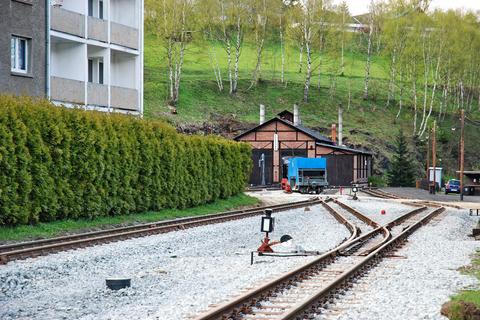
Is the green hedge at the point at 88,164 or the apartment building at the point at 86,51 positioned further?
the apartment building at the point at 86,51

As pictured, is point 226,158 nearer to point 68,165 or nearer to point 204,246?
point 68,165

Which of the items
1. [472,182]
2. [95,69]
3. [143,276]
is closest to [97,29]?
[95,69]

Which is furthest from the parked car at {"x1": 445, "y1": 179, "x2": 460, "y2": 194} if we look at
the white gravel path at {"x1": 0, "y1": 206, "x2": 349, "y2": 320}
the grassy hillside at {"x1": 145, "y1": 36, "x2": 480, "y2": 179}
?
the white gravel path at {"x1": 0, "y1": 206, "x2": 349, "y2": 320}

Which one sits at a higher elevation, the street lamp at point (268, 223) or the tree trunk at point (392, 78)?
the tree trunk at point (392, 78)

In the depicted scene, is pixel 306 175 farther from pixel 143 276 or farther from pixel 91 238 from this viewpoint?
pixel 143 276

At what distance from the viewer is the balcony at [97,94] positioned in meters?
33.8

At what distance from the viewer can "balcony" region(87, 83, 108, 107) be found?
33.8 meters

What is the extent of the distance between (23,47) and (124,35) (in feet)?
26.1

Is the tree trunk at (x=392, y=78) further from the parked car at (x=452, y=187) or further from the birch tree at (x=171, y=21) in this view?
the parked car at (x=452, y=187)

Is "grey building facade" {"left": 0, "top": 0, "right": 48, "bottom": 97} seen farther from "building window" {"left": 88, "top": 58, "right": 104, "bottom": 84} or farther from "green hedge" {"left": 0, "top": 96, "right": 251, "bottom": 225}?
"building window" {"left": 88, "top": 58, "right": 104, "bottom": 84}

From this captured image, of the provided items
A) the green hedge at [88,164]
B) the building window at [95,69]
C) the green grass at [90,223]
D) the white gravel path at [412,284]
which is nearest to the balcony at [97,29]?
the building window at [95,69]

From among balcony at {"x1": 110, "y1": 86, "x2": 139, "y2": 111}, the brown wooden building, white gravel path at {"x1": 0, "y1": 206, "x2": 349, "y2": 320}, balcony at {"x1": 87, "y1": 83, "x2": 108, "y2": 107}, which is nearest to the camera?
white gravel path at {"x1": 0, "y1": 206, "x2": 349, "y2": 320}

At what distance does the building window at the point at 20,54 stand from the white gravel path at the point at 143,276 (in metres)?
10.2

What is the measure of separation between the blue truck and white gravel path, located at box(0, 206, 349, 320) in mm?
36048
